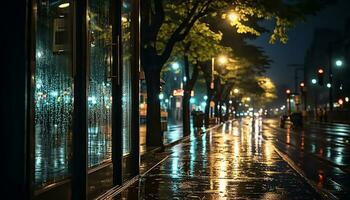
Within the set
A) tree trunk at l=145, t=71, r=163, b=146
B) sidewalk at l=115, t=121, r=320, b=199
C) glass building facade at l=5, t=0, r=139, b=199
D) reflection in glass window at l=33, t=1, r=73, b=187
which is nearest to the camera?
glass building facade at l=5, t=0, r=139, b=199

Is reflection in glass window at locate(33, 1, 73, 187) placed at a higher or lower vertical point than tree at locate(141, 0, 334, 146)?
lower

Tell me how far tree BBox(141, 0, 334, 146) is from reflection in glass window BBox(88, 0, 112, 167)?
1176 cm

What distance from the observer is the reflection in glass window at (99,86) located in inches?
424

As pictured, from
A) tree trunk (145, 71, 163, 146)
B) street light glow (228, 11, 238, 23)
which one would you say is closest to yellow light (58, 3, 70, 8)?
tree trunk (145, 71, 163, 146)

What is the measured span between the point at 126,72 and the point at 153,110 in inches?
448

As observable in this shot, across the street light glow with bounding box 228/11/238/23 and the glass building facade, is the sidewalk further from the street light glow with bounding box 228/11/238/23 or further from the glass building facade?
the street light glow with bounding box 228/11/238/23

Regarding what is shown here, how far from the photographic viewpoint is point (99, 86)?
11.5 metres

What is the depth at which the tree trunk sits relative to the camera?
25.1 metres

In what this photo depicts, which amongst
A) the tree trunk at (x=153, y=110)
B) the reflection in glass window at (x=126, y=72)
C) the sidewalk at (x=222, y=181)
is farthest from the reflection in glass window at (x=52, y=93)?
the tree trunk at (x=153, y=110)

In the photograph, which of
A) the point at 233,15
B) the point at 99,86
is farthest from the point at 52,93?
the point at 233,15

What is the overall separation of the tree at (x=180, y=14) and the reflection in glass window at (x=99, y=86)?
11.8 meters

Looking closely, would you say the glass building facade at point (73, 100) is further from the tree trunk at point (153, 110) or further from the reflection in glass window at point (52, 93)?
the tree trunk at point (153, 110)

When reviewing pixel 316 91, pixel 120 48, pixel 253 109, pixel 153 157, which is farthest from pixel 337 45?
pixel 120 48

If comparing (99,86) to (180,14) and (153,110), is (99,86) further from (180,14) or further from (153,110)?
(180,14)
